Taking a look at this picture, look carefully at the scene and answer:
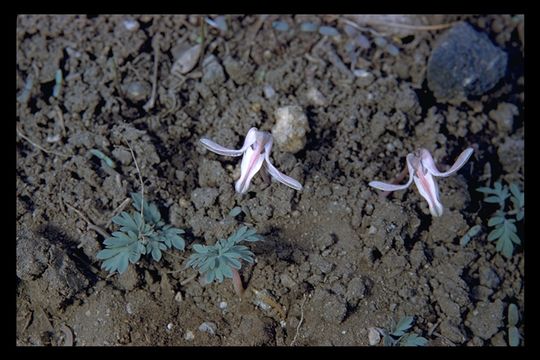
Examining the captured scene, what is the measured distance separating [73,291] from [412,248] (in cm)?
→ 168

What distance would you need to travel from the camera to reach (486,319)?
2875 mm

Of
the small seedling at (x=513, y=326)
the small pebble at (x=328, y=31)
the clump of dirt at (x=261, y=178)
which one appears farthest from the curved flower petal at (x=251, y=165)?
the small seedling at (x=513, y=326)

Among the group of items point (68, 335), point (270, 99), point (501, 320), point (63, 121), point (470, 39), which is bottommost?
point (68, 335)

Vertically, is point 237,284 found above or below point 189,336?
above

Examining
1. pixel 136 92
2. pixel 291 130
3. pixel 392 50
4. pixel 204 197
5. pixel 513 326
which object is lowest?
pixel 513 326

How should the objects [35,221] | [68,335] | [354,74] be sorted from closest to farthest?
1. [68,335]
2. [35,221]
3. [354,74]

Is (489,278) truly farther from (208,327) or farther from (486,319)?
(208,327)

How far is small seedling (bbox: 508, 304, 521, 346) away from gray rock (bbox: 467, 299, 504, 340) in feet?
0.23

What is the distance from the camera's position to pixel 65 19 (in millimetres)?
3510

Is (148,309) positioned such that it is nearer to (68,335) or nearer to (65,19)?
(68,335)

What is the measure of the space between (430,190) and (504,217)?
709mm

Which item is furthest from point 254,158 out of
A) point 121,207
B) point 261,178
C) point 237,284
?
point 121,207

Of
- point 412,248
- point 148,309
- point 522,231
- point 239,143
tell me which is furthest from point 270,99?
point 522,231

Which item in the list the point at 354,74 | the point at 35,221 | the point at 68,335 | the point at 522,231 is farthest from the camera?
the point at 354,74
